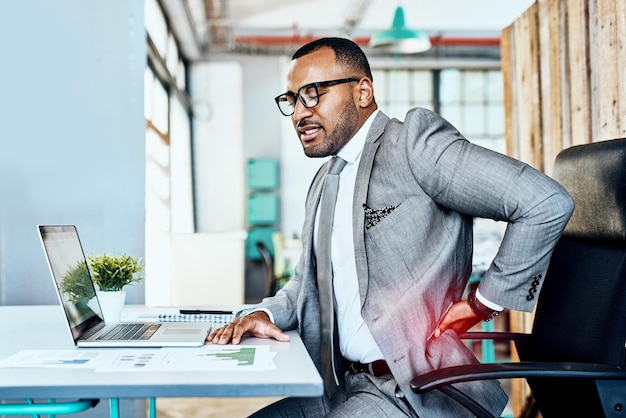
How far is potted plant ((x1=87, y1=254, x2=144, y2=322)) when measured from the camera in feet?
6.45

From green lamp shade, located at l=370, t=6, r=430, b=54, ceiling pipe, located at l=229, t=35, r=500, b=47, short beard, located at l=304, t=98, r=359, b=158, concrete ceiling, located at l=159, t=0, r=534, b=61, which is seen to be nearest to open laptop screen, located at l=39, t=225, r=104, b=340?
short beard, located at l=304, t=98, r=359, b=158

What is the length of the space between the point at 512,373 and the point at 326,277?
0.58 meters

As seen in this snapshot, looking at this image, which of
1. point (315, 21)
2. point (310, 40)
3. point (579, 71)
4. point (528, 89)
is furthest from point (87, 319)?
point (310, 40)

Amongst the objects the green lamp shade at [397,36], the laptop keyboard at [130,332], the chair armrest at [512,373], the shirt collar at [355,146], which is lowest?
the chair armrest at [512,373]

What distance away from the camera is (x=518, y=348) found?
193 cm

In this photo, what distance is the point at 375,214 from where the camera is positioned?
1.70m

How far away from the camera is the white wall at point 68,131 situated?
8.59ft

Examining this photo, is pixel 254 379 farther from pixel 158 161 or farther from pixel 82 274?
pixel 158 161

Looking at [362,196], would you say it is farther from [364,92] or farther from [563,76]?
[563,76]

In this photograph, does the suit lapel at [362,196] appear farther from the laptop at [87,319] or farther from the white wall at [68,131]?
the white wall at [68,131]

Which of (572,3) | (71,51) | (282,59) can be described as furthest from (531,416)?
(282,59)

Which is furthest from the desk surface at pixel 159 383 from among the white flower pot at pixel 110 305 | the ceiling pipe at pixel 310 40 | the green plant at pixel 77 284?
the ceiling pipe at pixel 310 40

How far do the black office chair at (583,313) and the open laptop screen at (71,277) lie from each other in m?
0.82

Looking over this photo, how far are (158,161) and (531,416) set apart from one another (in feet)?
17.1
